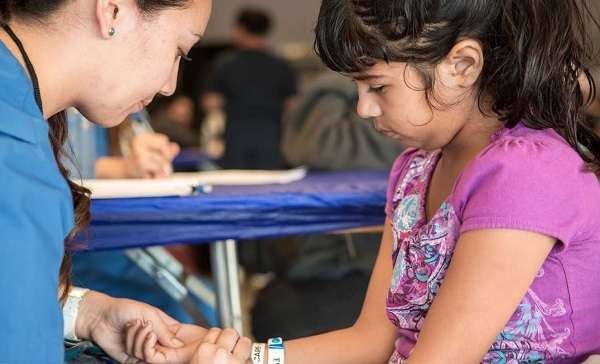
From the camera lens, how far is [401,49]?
44.9 inches

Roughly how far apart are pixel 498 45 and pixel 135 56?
1.49ft

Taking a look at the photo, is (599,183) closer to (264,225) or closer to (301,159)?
(264,225)

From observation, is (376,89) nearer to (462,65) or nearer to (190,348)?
(462,65)

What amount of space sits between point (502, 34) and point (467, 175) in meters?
0.19

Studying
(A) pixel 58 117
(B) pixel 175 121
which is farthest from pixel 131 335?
(B) pixel 175 121

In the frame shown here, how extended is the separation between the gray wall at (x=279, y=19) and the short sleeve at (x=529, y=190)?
672 centimetres

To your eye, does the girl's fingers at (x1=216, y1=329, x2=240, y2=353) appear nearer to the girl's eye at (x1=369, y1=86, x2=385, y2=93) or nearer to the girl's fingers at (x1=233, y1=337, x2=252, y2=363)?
the girl's fingers at (x1=233, y1=337, x2=252, y2=363)

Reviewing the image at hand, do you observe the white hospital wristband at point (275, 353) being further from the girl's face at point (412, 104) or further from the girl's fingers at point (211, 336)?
the girl's face at point (412, 104)

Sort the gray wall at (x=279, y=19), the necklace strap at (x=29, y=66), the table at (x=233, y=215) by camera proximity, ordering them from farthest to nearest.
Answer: the gray wall at (x=279, y=19) → the table at (x=233, y=215) → the necklace strap at (x=29, y=66)

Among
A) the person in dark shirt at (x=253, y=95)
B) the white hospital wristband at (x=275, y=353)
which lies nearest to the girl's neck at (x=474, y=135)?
the white hospital wristband at (x=275, y=353)

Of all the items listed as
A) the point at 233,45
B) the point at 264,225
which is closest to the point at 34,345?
the point at 264,225

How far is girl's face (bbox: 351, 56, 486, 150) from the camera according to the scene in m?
1.16

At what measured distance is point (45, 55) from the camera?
3.29 ft

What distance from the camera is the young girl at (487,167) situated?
1.04 meters
